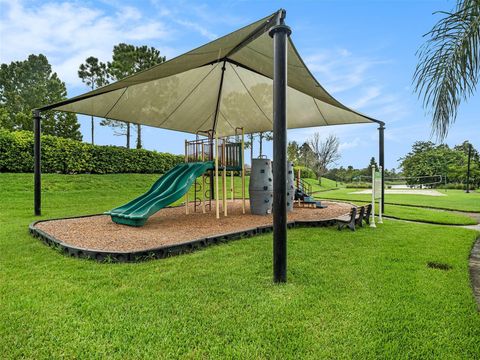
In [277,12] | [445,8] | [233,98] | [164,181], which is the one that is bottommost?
[164,181]

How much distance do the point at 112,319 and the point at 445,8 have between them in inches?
167

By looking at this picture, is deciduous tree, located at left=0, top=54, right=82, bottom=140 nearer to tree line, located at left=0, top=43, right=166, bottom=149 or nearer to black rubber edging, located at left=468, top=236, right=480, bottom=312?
tree line, located at left=0, top=43, right=166, bottom=149

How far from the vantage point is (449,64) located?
277cm

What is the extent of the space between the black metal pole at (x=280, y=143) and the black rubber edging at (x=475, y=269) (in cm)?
206

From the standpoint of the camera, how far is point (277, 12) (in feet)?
11.8

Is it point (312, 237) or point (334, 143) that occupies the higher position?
point (334, 143)

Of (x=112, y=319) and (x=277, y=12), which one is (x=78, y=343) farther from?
(x=277, y=12)

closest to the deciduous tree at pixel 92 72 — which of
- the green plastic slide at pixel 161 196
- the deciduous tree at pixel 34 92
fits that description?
the deciduous tree at pixel 34 92

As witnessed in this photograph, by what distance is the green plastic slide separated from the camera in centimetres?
679

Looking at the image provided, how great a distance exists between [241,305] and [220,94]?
8.54 m

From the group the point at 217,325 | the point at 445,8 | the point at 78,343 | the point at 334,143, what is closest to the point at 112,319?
the point at 78,343

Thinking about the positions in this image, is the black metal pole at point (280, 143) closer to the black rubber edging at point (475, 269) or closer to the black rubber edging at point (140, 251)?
the black rubber edging at point (140, 251)

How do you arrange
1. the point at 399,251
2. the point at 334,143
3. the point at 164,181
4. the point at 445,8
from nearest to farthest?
the point at 445,8
the point at 399,251
the point at 164,181
the point at 334,143

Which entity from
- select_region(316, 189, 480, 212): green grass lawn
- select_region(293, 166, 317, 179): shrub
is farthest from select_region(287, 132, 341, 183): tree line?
select_region(316, 189, 480, 212): green grass lawn
